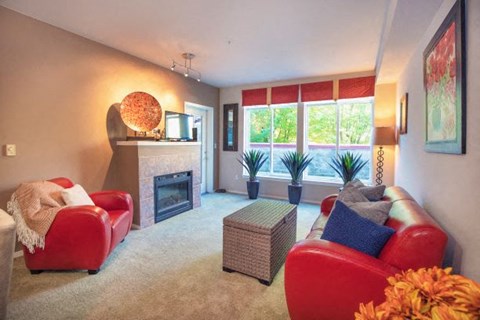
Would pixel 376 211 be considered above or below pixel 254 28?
below

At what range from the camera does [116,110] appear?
11.7ft

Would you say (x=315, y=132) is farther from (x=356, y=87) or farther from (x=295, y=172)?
(x=356, y=87)

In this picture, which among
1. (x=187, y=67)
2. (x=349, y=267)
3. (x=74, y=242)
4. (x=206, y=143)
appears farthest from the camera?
(x=206, y=143)

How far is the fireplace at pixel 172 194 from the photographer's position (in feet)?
12.1

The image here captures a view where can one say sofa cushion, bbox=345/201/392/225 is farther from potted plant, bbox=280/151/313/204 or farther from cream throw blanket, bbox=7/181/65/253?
potted plant, bbox=280/151/313/204

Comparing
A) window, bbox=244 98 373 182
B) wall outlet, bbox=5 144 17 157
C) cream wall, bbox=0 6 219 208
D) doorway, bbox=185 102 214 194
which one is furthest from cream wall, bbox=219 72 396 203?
wall outlet, bbox=5 144 17 157

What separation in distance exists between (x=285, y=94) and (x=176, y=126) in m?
2.34

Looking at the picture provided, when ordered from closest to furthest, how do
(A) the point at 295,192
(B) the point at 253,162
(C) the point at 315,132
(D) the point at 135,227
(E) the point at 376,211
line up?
(E) the point at 376,211
(D) the point at 135,227
(A) the point at 295,192
(C) the point at 315,132
(B) the point at 253,162

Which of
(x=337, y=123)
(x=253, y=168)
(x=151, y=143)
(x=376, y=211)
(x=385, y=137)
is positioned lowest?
(x=376, y=211)

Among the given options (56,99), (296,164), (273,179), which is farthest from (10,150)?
(273,179)

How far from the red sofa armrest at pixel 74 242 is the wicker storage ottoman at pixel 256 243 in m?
1.12

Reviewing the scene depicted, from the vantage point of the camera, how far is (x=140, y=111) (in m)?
3.66

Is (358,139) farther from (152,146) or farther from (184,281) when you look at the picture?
(184,281)

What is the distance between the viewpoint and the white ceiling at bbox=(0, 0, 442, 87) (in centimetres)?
230
